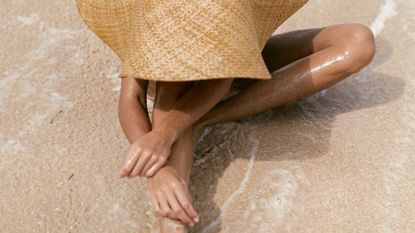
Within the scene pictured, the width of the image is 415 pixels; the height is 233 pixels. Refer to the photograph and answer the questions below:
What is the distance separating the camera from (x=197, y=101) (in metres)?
2.02

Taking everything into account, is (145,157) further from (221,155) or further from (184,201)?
(221,155)

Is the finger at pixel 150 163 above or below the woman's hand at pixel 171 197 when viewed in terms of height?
above

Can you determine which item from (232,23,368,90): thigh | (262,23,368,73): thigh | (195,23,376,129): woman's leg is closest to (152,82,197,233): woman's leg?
(195,23,376,129): woman's leg

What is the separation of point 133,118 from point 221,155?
1.23ft

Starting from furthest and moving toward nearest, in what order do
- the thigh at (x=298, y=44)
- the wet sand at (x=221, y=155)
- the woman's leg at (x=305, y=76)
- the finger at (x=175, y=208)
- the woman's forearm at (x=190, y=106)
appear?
the thigh at (x=298, y=44) < the woman's leg at (x=305, y=76) < the wet sand at (x=221, y=155) < the woman's forearm at (x=190, y=106) < the finger at (x=175, y=208)

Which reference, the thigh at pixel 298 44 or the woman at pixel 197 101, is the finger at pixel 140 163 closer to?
the woman at pixel 197 101

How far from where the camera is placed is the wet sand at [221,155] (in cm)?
208

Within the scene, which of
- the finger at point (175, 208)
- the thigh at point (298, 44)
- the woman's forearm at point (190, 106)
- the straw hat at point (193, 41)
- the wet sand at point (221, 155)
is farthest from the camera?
the thigh at point (298, 44)

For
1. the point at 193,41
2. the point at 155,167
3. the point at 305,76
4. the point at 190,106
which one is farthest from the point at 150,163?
the point at 305,76

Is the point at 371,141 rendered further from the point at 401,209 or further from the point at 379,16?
the point at 379,16

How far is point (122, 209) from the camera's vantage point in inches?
83.2

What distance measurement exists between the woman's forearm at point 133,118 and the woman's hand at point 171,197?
220 mm

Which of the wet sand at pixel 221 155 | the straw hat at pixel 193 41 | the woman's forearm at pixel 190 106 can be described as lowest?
the wet sand at pixel 221 155

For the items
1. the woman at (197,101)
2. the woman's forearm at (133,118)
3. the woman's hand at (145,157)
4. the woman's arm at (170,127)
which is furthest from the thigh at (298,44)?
the woman's hand at (145,157)
